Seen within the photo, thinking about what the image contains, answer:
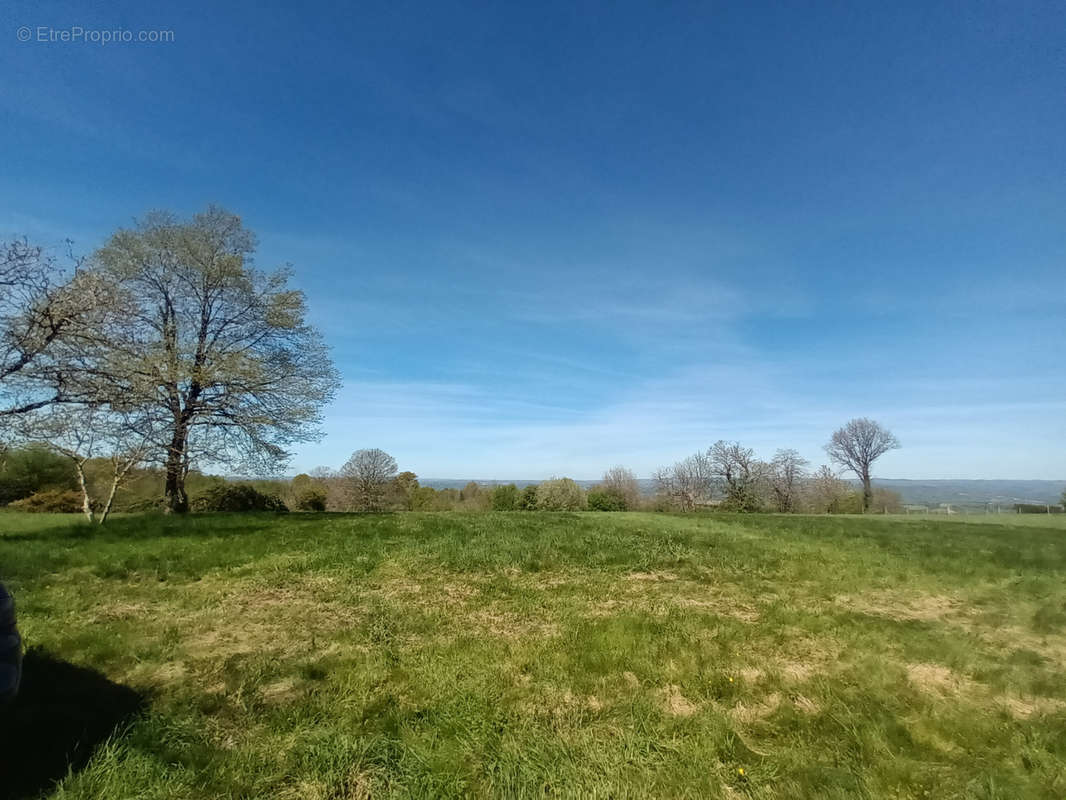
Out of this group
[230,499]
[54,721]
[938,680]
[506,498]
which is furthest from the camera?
[506,498]

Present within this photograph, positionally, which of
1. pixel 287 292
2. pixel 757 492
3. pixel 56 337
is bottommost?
pixel 757 492

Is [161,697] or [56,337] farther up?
[56,337]

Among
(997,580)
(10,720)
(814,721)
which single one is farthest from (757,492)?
(10,720)

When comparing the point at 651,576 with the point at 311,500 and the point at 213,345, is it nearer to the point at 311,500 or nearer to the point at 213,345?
the point at 213,345

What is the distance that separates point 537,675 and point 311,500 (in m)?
35.7

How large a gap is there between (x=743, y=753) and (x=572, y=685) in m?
1.56

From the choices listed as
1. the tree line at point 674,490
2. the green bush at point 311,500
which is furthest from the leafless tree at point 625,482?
the green bush at point 311,500

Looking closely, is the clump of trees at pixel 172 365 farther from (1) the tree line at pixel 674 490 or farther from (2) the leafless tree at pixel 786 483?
(2) the leafless tree at pixel 786 483

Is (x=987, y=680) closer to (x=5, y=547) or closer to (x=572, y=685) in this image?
(x=572, y=685)

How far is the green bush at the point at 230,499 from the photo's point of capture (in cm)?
2462

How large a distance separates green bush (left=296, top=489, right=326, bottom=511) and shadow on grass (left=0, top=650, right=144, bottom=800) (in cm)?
3374

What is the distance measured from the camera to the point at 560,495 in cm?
5278

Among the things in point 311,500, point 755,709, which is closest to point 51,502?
point 311,500

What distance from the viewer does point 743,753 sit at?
12.4 ft
